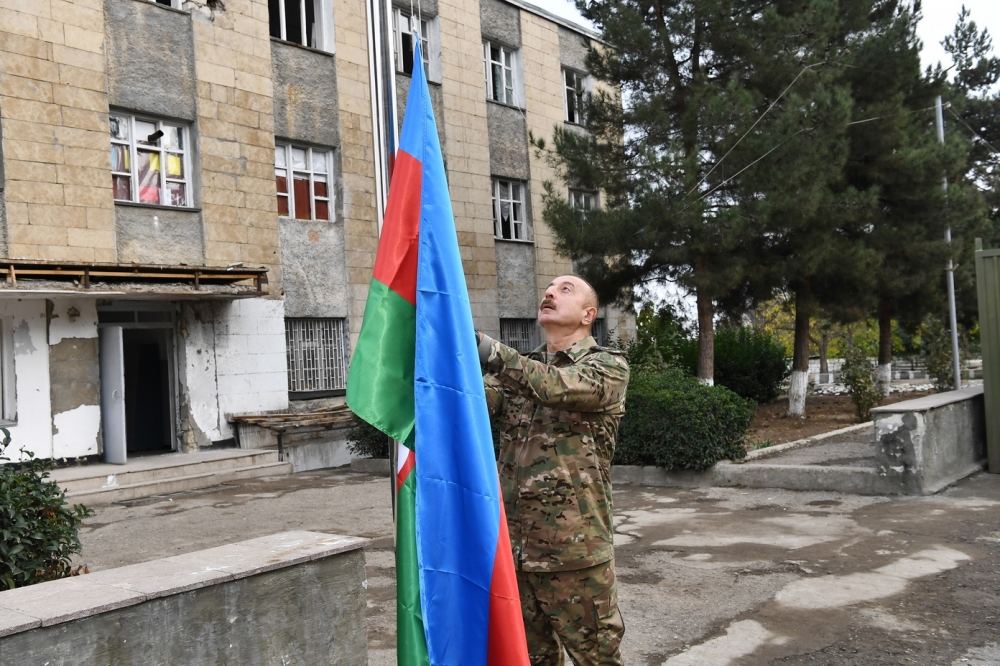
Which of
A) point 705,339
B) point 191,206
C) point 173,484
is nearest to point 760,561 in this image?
point 173,484

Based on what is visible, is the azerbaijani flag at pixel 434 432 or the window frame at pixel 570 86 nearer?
the azerbaijani flag at pixel 434 432

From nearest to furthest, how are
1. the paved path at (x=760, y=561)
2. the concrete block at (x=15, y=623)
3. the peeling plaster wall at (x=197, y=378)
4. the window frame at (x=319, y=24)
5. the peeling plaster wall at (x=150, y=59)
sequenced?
the concrete block at (x=15, y=623) → the paved path at (x=760, y=561) → the peeling plaster wall at (x=150, y=59) → the peeling plaster wall at (x=197, y=378) → the window frame at (x=319, y=24)

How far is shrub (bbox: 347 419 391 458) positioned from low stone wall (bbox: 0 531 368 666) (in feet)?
33.8

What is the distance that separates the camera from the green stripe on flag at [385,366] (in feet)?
9.36

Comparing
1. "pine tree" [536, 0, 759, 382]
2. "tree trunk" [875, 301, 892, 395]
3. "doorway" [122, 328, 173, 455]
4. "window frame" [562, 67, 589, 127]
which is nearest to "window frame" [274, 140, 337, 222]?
"doorway" [122, 328, 173, 455]

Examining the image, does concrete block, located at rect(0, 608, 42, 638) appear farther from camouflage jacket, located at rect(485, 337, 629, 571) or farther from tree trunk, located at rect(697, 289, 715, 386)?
tree trunk, located at rect(697, 289, 715, 386)

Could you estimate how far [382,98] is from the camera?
3273mm

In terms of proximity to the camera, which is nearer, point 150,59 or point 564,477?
point 564,477

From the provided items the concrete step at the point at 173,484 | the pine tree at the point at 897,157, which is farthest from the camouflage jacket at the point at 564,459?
the pine tree at the point at 897,157

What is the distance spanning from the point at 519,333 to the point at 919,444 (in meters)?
12.4

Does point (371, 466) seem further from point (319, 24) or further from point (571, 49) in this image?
point (571, 49)

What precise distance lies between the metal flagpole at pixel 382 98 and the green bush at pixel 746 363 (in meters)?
19.2

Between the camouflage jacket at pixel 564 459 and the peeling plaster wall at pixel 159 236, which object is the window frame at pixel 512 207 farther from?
the camouflage jacket at pixel 564 459

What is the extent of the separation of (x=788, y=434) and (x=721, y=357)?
6.90m
